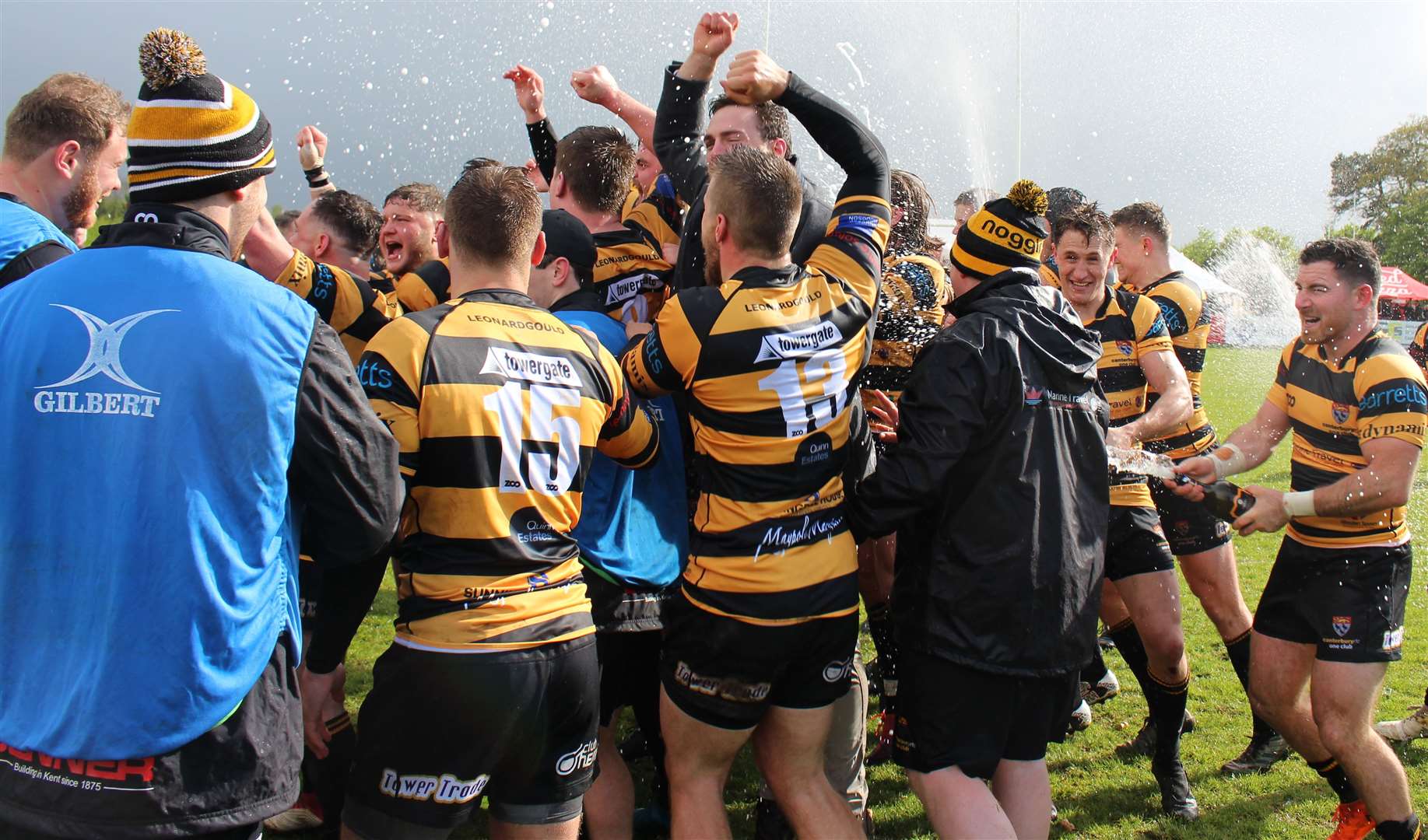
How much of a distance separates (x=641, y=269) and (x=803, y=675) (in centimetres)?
204

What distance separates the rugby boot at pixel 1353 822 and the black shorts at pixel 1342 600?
26.4 inches

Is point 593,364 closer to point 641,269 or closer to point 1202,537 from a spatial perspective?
point 641,269

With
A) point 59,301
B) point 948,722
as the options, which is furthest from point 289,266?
point 948,722

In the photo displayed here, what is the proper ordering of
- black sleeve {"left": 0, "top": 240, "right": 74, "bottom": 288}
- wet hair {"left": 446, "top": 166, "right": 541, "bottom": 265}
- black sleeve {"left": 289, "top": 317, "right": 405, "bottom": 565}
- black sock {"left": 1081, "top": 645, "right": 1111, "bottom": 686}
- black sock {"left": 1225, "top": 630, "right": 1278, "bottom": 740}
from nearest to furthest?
black sleeve {"left": 289, "top": 317, "right": 405, "bottom": 565}
wet hair {"left": 446, "top": 166, "right": 541, "bottom": 265}
black sleeve {"left": 0, "top": 240, "right": 74, "bottom": 288}
black sock {"left": 1225, "top": 630, "right": 1278, "bottom": 740}
black sock {"left": 1081, "top": 645, "right": 1111, "bottom": 686}

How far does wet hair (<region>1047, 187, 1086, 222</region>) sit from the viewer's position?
678 cm

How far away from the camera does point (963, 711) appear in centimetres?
333

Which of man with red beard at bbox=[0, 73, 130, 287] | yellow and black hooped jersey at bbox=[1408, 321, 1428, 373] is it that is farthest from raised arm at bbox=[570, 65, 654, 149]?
yellow and black hooped jersey at bbox=[1408, 321, 1428, 373]

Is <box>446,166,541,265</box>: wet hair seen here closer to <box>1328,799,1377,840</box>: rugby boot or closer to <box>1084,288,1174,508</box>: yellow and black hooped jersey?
<box>1084,288,1174,508</box>: yellow and black hooped jersey

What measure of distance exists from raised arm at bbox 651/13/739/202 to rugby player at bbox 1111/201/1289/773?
2930mm

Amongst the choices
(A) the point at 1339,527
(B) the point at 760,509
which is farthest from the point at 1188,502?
(B) the point at 760,509

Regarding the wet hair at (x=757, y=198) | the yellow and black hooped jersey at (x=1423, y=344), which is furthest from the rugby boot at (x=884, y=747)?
the yellow and black hooped jersey at (x=1423, y=344)

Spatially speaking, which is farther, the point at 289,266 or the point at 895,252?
the point at 895,252

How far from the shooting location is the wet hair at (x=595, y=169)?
4.32 m

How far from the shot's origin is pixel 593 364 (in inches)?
123
